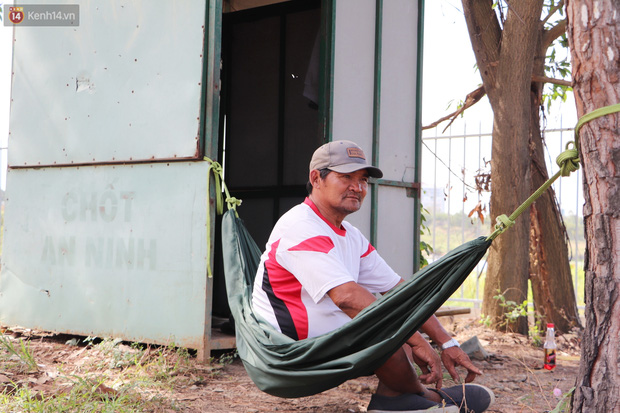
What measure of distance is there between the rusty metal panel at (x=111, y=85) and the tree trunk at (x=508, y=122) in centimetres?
282

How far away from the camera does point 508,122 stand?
18.7ft

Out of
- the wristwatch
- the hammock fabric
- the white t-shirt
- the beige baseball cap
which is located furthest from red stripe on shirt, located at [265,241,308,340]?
the wristwatch

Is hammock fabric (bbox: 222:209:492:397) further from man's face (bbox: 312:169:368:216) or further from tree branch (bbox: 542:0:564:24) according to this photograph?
tree branch (bbox: 542:0:564:24)

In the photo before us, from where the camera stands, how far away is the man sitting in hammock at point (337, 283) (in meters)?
2.61

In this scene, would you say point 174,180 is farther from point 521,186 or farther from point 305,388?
point 521,186

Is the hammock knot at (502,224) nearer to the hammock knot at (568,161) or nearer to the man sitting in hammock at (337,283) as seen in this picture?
the hammock knot at (568,161)

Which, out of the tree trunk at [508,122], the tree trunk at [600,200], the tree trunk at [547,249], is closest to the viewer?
the tree trunk at [600,200]

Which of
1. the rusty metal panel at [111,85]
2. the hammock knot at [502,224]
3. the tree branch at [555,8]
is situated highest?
the tree branch at [555,8]

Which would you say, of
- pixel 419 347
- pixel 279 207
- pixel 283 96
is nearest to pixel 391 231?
pixel 279 207

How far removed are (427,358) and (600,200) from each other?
911 mm

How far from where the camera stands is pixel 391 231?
5.13 meters

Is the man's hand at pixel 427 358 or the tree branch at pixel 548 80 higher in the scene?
the tree branch at pixel 548 80

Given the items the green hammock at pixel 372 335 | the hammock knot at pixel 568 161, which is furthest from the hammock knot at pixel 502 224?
the hammock knot at pixel 568 161

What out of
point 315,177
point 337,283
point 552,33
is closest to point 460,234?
point 552,33
